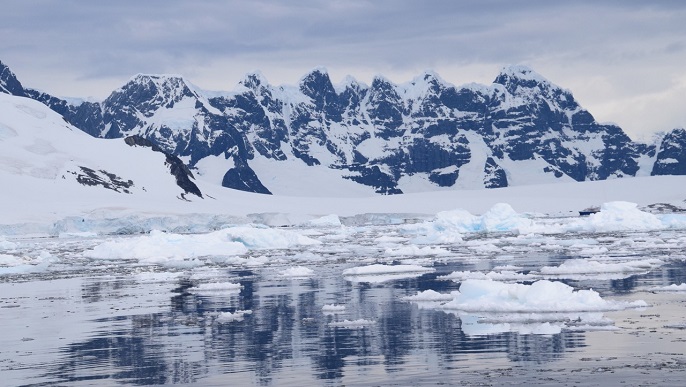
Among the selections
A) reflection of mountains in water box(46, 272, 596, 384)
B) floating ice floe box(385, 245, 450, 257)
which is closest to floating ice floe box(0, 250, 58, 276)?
floating ice floe box(385, 245, 450, 257)

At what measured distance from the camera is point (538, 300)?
77.2 feet

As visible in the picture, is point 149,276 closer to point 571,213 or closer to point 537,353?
point 537,353

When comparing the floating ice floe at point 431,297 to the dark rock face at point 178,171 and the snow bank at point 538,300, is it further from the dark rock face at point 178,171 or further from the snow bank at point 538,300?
the dark rock face at point 178,171

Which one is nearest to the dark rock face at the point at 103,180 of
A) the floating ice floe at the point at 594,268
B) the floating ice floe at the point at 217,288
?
the floating ice floe at the point at 217,288

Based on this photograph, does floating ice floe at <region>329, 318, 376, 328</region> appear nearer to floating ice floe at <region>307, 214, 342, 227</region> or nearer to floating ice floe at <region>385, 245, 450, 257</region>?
floating ice floe at <region>385, 245, 450, 257</region>

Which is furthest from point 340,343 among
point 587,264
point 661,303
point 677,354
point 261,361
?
point 587,264

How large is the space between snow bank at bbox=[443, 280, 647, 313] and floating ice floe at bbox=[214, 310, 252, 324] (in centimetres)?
520

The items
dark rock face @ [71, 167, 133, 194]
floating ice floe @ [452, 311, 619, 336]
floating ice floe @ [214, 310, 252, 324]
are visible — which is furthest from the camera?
dark rock face @ [71, 167, 133, 194]

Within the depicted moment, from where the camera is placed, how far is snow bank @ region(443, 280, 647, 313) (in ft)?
76.2

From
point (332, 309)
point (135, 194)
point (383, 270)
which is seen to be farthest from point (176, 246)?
point (135, 194)

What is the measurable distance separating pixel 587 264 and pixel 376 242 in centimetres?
3021

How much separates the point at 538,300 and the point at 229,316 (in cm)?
743

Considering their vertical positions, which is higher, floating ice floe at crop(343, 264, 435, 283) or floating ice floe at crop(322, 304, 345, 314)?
floating ice floe at crop(343, 264, 435, 283)

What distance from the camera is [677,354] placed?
57.5 ft
